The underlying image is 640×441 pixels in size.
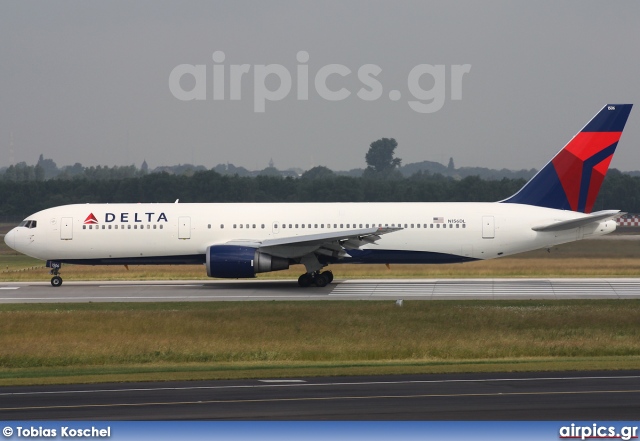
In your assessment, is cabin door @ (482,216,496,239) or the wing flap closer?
the wing flap

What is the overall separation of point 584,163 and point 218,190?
55.2 m

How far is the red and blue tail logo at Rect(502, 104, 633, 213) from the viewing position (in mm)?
40125

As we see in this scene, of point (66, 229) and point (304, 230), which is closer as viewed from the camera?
point (304, 230)

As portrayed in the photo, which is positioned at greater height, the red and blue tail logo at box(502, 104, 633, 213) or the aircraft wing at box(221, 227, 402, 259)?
the red and blue tail logo at box(502, 104, 633, 213)

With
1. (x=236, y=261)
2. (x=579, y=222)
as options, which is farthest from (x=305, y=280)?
(x=579, y=222)

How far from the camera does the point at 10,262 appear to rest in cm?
5959

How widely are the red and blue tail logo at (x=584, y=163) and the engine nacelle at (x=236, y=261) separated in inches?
496

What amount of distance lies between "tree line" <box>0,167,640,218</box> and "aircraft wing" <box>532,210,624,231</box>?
47436 millimetres

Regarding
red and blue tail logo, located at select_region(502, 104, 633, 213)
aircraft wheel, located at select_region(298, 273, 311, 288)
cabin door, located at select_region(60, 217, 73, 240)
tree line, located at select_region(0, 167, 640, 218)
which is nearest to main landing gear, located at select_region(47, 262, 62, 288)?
cabin door, located at select_region(60, 217, 73, 240)

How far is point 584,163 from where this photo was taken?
40062mm

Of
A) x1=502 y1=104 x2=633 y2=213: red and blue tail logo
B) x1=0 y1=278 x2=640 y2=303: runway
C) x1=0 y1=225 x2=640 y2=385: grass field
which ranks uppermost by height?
x1=502 y1=104 x2=633 y2=213: red and blue tail logo

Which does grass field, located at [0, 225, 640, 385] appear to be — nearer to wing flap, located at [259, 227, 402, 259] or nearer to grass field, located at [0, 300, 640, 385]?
grass field, located at [0, 300, 640, 385]

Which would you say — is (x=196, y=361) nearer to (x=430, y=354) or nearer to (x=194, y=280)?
(x=430, y=354)

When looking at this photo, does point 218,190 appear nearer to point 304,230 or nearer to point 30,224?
point 30,224
